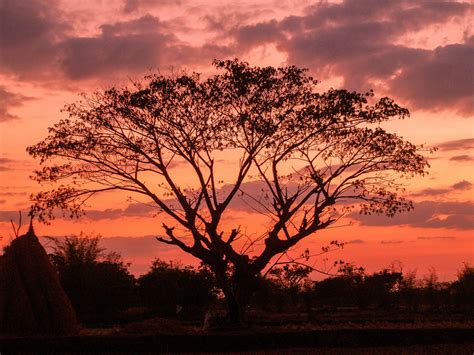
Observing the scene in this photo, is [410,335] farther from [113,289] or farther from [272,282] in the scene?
[272,282]

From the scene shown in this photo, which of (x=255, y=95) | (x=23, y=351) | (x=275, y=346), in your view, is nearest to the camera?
(x=23, y=351)

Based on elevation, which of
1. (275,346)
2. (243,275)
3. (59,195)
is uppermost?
(59,195)

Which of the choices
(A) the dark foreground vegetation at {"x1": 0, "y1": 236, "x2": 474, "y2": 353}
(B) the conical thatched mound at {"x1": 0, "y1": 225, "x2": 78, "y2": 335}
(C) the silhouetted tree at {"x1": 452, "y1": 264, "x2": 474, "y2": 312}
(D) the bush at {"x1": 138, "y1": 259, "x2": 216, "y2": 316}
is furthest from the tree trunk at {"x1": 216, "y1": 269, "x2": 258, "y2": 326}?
(C) the silhouetted tree at {"x1": 452, "y1": 264, "x2": 474, "y2": 312}

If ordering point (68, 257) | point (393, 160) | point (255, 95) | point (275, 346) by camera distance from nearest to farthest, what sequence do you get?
point (275, 346) < point (255, 95) < point (393, 160) < point (68, 257)

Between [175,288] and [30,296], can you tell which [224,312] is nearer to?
[175,288]

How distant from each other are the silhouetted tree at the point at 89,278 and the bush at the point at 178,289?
11.8 feet

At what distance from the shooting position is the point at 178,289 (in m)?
45.1

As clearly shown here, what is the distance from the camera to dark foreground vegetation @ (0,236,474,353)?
23.4 metres

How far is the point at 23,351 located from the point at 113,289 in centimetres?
1906

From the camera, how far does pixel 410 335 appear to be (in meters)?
24.9

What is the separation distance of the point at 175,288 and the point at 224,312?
365 cm

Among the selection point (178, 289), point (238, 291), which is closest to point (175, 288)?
point (178, 289)

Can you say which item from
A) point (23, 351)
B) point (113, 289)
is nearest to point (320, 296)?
point (113, 289)

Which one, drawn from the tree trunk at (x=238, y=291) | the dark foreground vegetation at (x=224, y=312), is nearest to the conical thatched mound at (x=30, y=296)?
the dark foreground vegetation at (x=224, y=312)
